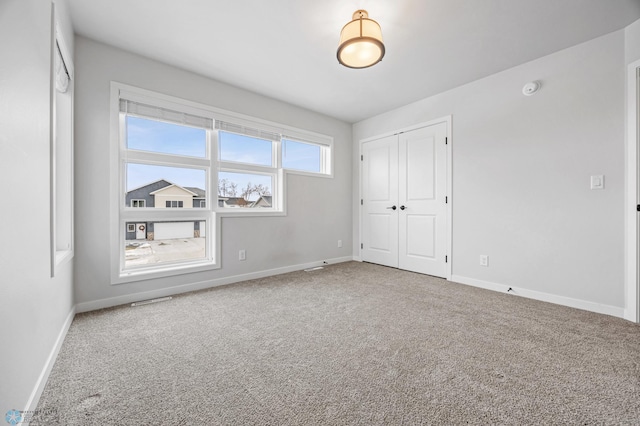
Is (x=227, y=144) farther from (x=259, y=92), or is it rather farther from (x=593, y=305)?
(x=593, y=305)

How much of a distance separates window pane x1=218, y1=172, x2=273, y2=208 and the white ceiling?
1228 millimetres

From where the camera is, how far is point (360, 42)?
76.2 inches

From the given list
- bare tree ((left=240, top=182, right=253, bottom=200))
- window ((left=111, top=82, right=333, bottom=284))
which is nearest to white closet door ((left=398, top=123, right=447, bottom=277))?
window ((left=111, top=82, right=333, bottom=284))

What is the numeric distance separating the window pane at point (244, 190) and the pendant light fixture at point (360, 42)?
6.81 feet

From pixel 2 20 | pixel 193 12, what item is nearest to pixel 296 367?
pixel 2 20

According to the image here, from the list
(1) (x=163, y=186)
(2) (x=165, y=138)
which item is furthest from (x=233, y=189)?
(2) (x=165, y=138)

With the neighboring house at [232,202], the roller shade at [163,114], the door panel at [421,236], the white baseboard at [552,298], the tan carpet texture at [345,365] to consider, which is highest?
the roller shade at [163,114]

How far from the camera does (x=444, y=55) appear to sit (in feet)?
8.85

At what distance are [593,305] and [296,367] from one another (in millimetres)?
2862

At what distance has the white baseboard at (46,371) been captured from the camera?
1203 mm

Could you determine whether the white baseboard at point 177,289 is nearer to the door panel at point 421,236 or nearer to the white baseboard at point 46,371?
the white baseboard at point 46,371

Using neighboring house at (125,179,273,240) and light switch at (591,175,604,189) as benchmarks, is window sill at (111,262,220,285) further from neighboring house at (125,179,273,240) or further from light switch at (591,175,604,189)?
light switch at (591,175,604,189)

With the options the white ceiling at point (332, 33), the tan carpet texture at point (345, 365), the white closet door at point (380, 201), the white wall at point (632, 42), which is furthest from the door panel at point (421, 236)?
the white wall at point (632, 42)

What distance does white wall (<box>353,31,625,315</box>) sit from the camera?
235cm
